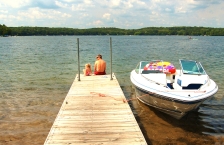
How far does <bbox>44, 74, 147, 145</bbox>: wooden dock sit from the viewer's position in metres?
5.42

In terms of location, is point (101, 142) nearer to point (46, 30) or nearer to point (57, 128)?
point (57, 128)

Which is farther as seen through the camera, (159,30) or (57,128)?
(159,30)

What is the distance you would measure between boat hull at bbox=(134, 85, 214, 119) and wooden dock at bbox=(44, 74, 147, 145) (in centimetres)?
115

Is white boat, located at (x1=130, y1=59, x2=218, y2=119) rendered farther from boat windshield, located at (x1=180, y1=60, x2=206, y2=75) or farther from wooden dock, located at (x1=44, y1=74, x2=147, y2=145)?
wooden dock, located at (x1=44, y1=74, x2=147, y2=145)

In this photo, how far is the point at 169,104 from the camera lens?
815cm

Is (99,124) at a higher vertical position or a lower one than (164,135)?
higher

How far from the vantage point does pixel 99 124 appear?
20.7ft

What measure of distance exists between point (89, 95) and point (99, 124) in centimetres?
285

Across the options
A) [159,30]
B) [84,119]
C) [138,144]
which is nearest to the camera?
[138,144]

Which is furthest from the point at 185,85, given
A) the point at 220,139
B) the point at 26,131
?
the point at 26,131

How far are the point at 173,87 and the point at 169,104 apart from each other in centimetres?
152

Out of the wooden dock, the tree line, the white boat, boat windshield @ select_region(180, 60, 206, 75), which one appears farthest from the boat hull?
the tree line

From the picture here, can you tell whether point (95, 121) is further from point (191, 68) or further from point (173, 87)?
point (191, 68)

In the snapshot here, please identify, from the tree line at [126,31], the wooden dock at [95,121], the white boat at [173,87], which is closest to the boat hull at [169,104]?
the white boat at [173,87]
